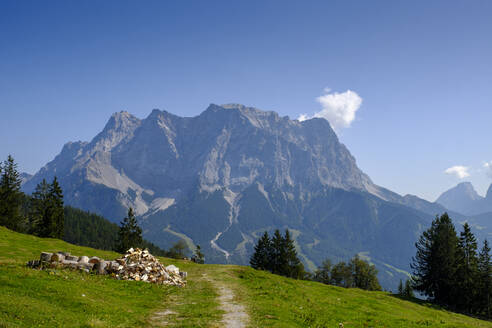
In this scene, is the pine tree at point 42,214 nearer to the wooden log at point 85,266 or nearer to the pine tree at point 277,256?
the pine tree at point 277,256

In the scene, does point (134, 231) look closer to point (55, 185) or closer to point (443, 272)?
point (55, 185)

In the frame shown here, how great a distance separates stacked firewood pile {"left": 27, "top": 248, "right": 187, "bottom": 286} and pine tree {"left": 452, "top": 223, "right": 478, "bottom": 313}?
66528mm

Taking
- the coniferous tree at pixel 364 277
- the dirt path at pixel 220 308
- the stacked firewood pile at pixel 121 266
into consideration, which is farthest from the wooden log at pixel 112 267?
the coniferous tree at pixel 364 277

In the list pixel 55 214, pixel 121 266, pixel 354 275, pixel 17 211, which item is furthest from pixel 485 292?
pixel 17 211

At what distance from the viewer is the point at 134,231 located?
4318 inches

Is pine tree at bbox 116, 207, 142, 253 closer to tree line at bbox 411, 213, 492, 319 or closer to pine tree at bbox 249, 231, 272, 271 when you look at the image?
pine tree at bbox 249, 231, 272, 271

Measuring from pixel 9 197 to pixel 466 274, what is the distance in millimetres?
127586

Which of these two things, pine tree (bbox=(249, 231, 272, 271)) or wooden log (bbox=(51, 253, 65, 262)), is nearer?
wooden log (bbox=(51, 253, 65, 262))

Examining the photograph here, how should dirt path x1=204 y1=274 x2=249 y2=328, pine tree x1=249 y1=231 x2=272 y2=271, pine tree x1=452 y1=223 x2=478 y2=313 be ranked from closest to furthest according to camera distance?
dirt path x1=204 y1=274 x2=249 y2=328 < pine tree x1=452 y1=223 x2=478 y2=313 < pine tree x1=249 y1=231 x2=272 y2=271

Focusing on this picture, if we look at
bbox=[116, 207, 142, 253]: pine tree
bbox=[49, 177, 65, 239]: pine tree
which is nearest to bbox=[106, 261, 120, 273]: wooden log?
bbox=[49, 177, 65, 239]: pine tree

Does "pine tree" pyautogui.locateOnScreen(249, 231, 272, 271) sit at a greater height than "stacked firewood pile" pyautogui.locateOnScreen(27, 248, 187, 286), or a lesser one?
lesser

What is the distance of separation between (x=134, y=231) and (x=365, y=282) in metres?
91.6

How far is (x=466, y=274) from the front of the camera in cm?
6800

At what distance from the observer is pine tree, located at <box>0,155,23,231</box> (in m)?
90.5
